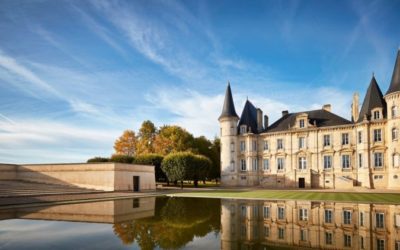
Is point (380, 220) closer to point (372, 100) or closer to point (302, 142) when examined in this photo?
point (372, 100)

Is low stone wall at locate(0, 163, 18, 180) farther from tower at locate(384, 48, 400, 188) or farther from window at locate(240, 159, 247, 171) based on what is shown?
tower at locate(384, 48, 400, 188)

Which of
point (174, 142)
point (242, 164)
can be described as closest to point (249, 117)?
point (242, 164)

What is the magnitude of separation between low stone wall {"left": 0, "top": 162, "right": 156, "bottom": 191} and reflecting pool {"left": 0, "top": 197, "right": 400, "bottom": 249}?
60.3ft

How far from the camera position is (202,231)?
1072cm

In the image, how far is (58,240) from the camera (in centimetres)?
934

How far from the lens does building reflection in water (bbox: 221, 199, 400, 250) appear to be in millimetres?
8789

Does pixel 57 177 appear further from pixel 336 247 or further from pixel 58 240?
pixel 336 247

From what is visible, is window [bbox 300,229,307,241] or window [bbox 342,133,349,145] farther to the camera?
window [bbox 342,133,349,145]

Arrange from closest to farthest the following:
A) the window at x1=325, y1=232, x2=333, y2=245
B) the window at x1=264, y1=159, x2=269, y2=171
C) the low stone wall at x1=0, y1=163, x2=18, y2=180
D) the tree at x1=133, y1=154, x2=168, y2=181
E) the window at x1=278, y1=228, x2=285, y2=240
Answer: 1. the window at x1=325, y1=232, x2=333, y2=245
2. the window at x1=278, y1=228, x2=285, y2=240
3. the low stone wall at x1=0, y1=163, x2=18, y2=180
4. the tree at x1=133, y1=154, x2=168, y2=181
5. the window at x1=264, y1=159, x2=269, y2=171

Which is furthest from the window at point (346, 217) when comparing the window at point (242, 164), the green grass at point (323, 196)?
the window at point (242, 164)

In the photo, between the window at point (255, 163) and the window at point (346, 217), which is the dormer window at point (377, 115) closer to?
the window at point (255, 163)

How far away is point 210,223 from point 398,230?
6.41 meters

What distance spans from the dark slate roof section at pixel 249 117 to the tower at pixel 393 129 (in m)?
19.1

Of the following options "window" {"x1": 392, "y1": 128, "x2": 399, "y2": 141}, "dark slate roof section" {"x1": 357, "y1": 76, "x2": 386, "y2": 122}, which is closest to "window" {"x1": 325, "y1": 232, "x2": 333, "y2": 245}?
"window" {"x1": 392, "y1": 128, "x2": 399, "y2": 141}
